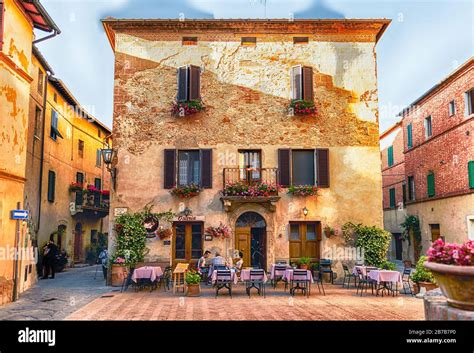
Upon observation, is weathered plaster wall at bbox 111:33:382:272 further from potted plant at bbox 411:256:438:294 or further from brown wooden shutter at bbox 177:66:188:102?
potted plant at bbox 411:256:438:294

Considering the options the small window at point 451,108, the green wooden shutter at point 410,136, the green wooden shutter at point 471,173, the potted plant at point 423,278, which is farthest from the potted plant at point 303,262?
the green wooden shutter at point 410,136

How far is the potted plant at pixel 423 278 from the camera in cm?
1163

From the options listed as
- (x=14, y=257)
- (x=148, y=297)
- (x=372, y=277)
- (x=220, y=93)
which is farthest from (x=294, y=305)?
(x=220, y=93)

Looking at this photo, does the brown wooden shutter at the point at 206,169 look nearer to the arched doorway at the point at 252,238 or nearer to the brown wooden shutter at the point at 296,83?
the arched doorway at the point at 252,238

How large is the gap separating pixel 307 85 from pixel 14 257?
11217 millimetres

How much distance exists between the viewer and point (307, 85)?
15859 mm

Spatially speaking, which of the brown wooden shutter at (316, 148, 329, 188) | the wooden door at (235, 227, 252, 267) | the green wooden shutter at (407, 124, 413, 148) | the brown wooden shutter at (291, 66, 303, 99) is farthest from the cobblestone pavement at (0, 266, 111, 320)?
the green wooden shutter at (407, 124, 413, 148)

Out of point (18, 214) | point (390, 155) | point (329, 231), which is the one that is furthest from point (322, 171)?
point (390, 155)

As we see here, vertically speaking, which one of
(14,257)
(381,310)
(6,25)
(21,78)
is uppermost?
(6,25)

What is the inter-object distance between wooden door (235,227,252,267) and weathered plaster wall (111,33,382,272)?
1.31 ft

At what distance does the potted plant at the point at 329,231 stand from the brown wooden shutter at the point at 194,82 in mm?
6753

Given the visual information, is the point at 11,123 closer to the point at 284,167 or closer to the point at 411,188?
the point at 284,167

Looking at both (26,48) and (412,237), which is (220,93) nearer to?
(26,48)
